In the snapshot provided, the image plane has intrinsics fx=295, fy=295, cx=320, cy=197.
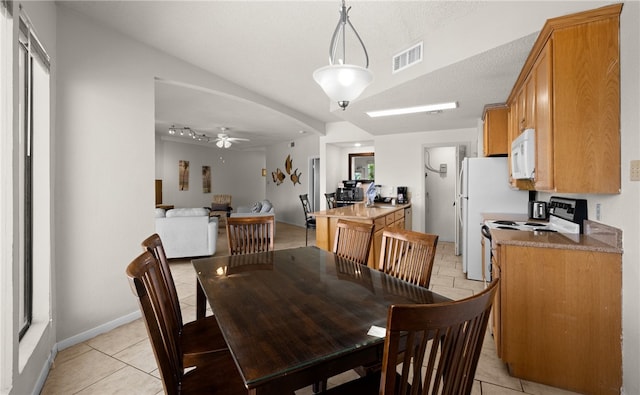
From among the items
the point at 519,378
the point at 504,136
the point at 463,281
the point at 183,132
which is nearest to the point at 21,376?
the point at 519,378

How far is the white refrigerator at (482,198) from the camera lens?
12.1 ft

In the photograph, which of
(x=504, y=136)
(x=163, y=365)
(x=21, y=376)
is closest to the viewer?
(x=163, y=365)

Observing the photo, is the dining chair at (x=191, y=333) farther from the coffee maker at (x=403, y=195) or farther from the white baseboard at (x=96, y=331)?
the coffee maker at (x=403, y=195)

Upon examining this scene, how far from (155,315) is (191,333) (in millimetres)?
632

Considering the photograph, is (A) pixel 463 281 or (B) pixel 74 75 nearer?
(B) pixel 74 75

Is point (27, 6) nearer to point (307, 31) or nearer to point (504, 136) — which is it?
point (307, 31)

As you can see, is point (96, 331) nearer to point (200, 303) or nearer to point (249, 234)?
point (200, 303)

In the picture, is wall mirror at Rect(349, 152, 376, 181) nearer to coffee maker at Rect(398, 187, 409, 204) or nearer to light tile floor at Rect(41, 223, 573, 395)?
coffee maker at Rect(398, 187, 409, 204)

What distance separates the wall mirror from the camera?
26.2 ft

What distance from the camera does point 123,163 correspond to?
2.52m

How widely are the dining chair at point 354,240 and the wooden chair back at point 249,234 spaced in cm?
59

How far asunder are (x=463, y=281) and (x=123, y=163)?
3869 millimetres

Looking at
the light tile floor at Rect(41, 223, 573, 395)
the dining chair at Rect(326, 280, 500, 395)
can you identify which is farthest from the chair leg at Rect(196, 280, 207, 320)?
the dining chair at Rect(326, 280, 500, 395)

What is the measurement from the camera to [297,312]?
3.84ft
